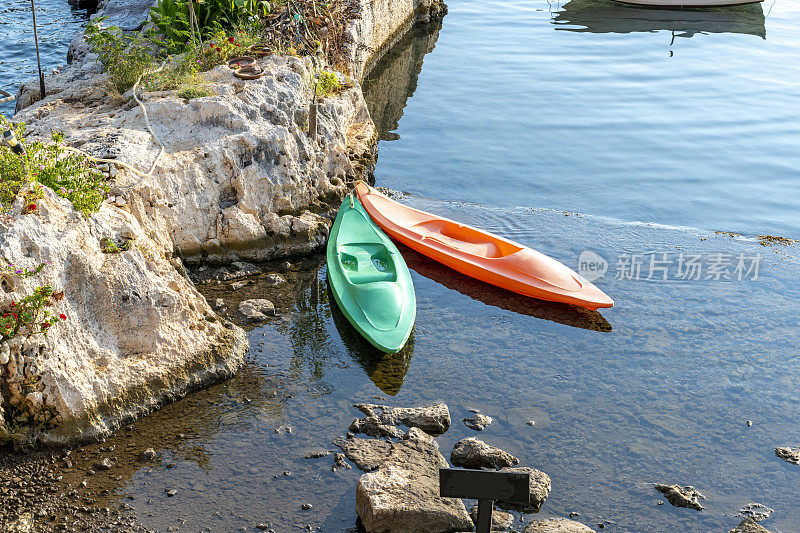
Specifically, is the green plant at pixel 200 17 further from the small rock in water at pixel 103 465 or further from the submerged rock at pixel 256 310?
the small rock in water at pixel 103 465

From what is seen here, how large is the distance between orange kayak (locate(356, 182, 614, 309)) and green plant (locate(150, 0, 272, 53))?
102 inches

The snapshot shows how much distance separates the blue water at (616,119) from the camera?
9219 mm

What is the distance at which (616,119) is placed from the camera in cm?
1178

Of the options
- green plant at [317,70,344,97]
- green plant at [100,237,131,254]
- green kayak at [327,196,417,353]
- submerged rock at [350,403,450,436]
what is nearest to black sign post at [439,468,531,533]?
submerged rock at [350,403,450,436]

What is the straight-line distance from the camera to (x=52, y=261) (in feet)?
15.6

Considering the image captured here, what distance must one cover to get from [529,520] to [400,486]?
0.80 m

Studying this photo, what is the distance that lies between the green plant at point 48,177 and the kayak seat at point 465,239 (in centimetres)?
335

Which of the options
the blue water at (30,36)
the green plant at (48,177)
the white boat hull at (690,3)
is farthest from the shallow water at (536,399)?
the white boat hull at (690,3)

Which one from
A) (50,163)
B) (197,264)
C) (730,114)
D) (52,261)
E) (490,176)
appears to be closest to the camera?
(52,261)

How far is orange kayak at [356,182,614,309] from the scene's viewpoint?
263 inches

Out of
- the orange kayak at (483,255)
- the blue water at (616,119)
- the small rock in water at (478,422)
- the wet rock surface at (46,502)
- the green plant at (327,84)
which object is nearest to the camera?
the wet rock surface at (46,502)

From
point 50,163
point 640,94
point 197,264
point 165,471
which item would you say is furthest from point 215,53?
point 640,94

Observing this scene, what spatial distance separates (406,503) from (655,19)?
17209 mm

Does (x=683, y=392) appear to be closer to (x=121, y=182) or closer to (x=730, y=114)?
(x=121, y=182)
